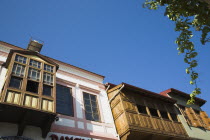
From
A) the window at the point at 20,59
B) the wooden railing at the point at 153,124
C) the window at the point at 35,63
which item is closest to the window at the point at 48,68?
the window at the point at 35,63

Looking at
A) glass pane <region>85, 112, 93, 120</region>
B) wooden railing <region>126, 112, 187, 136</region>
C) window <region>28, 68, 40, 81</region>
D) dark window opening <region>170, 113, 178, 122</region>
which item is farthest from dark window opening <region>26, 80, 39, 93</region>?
dark window opening <region>170, 113, 178, 122</region>

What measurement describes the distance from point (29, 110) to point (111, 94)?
663 cm

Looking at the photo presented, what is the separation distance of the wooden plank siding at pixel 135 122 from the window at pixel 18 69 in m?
6.06

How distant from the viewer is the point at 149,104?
13.8 meters

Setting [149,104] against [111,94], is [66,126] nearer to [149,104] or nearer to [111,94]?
[111,94]

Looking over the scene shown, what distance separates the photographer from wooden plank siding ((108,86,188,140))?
1114cm

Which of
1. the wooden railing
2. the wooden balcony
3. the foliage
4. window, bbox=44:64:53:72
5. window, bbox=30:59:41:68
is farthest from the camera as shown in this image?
the wooden railing

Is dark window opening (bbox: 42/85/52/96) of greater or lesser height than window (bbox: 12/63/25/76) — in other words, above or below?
below

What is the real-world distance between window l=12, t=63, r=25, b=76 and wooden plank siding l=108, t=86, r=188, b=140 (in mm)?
6063

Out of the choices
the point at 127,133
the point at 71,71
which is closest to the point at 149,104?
the point at 127,133

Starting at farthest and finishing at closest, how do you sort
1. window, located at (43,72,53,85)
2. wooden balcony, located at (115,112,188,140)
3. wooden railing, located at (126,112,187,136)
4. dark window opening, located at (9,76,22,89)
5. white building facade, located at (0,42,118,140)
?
1. wooden railing, located at (126,112,187,136)
2. wooden balcony, located at (115,112,188,140)
3. window, located at (43,72,53,85)
4. white building facade, located at (0,42,118,140)
5. dark window opening, located at (9,76,22,89)

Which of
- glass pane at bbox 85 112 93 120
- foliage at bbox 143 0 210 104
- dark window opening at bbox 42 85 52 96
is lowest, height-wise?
foliage at bbox 143 0 210 104

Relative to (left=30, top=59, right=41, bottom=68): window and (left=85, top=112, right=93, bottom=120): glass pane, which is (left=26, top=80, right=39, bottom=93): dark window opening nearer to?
(left=30, top=59, right=41, bottom=68): window

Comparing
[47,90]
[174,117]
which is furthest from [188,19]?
[174,117]
